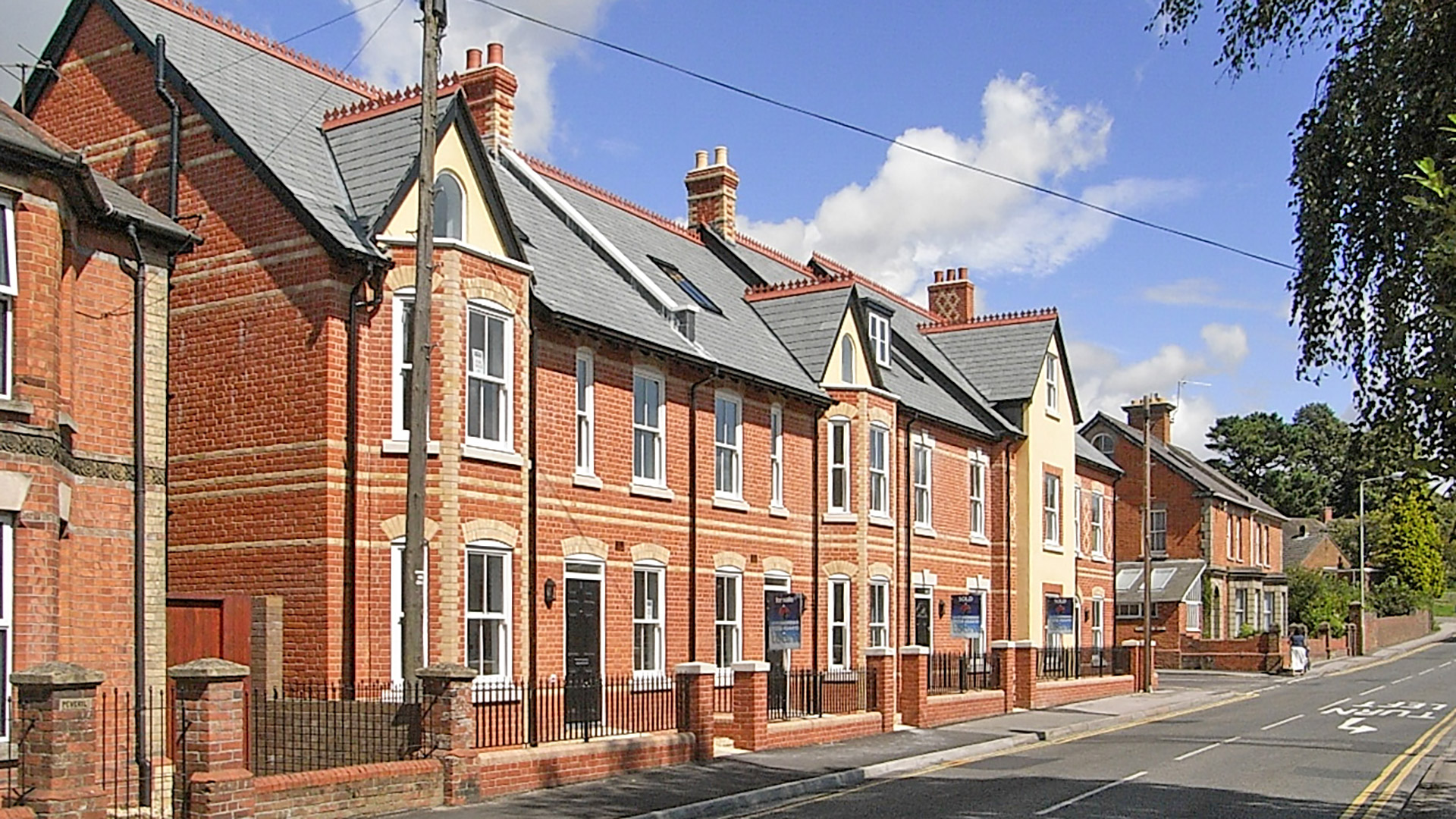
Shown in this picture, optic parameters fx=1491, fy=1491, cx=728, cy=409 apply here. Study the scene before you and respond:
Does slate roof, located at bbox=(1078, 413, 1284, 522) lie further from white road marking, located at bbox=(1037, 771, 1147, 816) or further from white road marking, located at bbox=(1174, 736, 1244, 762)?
white road marking, located at bbox=(1037, 771, 1147, 816)

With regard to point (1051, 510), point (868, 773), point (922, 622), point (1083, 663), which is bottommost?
point (1083, 663)

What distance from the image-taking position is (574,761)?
1866cm

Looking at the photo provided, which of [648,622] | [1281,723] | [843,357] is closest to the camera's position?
[648,622]

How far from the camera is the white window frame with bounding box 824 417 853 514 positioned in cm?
3056

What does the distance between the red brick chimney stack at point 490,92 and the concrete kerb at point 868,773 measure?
12718 mm

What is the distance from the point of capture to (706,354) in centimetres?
2647

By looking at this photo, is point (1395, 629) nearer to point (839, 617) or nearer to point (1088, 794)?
point (839, 617)

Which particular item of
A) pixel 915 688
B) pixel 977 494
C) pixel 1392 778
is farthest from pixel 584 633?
pixel 977 494

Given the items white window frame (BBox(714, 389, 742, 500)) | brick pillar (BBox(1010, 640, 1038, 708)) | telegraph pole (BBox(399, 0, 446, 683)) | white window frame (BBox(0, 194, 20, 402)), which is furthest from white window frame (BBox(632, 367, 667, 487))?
brick pillar (BBox(1010, 640, 1038, 708))

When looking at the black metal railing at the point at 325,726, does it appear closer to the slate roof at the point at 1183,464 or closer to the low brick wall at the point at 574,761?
the low brick wall at the point at 574,761

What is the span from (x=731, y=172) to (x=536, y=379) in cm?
1645

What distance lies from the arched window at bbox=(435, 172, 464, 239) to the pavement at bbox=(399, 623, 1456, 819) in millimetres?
7531

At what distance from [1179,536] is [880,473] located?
37.4 m

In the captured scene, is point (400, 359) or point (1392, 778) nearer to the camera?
point (400, 359)
